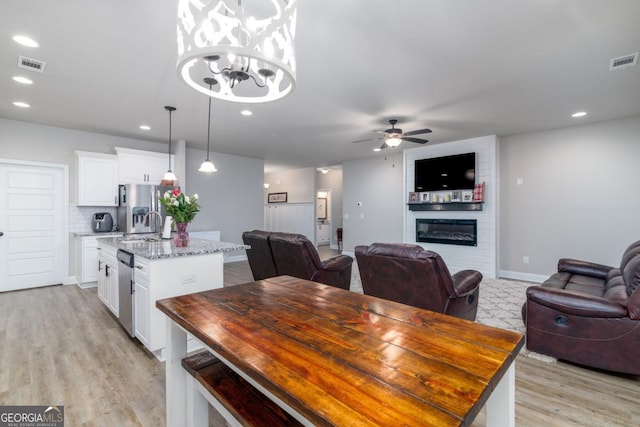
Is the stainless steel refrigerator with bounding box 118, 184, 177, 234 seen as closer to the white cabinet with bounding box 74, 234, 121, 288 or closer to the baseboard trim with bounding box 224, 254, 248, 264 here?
the white cabinet with bounding box 74, 234, 121, 288

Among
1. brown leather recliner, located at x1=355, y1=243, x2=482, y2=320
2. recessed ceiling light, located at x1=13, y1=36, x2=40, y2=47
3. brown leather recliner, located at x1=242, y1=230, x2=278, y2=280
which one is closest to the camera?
recessed ceiling light, located at x1=13, y1=36, x2=40, y2=47

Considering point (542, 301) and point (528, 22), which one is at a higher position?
point (528, 22)

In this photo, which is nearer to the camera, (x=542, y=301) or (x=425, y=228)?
(x=542, y=301)

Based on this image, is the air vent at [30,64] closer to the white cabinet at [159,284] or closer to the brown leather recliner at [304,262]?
the white cabinet at [159,284]

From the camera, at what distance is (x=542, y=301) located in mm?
2484

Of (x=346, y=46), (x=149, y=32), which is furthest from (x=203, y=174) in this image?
(x=346, y=46)

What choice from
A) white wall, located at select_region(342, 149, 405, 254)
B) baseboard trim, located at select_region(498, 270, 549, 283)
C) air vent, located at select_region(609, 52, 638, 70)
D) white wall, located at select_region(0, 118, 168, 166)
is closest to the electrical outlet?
white wall, located at select_region(0, 118, 168, 166)

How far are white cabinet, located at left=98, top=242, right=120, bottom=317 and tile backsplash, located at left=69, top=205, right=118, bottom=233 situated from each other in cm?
192

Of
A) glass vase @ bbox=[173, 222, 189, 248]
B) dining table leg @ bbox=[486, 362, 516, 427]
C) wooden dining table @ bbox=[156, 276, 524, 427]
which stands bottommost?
dining table leg @ bbox=[486, 362, 516, 427]

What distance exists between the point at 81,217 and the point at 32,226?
0.64m

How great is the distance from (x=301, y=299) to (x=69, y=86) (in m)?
3.88

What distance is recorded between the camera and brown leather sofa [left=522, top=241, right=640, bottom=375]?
2.19 metres

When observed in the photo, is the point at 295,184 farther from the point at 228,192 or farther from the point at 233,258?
the point at 233,258

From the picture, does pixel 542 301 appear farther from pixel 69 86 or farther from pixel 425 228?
pixel 69 86
